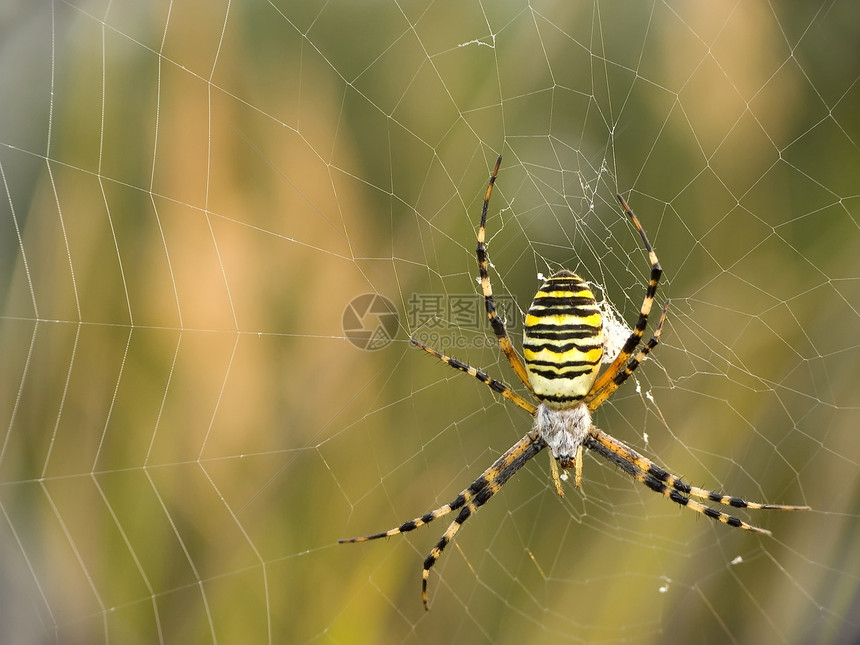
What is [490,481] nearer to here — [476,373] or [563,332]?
[476,373]

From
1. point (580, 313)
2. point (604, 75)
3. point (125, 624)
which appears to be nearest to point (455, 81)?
point (604, 75)

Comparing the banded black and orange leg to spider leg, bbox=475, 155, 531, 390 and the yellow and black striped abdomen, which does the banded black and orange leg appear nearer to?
spider leg, bbox=475, 155, 531, 390

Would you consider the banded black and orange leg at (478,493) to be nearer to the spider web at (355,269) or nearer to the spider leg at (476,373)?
the spider web at (355,269)

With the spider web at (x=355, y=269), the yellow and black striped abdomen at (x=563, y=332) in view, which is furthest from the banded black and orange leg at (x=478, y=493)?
the yellow and black striped abdomen at (x=563, y=332)

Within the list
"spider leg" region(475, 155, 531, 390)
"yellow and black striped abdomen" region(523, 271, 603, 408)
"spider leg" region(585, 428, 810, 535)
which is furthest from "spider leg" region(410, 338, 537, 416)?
"spider leg" region(585, 428, 810, 535)

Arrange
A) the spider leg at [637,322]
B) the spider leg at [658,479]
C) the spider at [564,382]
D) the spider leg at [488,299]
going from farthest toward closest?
the spider leg at [658,479] < the spider leg at [488,299] < the spider at [564,382] < the spider leg at [637,322]

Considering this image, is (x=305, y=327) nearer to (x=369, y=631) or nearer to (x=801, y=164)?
(x=369, y=631)

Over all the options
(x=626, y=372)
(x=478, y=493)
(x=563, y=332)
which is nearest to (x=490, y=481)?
Answer: (x=478, y=493)
